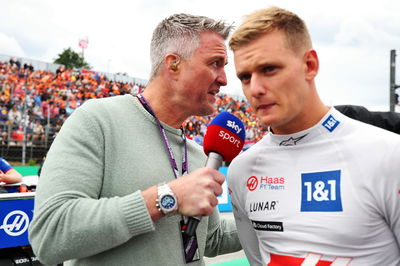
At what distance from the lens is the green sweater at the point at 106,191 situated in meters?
1.46

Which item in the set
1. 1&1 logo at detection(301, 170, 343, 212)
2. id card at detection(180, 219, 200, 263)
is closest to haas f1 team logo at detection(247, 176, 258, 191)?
1&1 logo at detection(301, 170, 343, 212)

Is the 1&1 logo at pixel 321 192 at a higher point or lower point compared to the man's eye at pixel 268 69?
lower

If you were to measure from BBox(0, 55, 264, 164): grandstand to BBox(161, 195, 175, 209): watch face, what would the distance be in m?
12.5

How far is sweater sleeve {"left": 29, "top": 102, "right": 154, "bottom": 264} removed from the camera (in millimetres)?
1446

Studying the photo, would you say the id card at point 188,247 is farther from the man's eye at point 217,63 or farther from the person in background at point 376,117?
the person in background at point 376,117

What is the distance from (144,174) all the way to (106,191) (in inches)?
7.7

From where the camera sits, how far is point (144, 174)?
70.4 inches

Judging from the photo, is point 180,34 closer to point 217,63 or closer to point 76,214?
point 217,63

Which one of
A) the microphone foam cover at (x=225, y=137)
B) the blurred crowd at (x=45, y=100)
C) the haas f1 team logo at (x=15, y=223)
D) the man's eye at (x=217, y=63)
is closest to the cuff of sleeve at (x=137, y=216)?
the microphone foam cover at (x=225, y=137)

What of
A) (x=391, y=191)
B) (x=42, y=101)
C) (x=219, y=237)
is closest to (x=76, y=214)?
(x=219, y=237)

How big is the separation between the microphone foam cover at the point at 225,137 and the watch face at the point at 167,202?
375 mm

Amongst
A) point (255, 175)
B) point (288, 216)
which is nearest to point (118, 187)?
point (255, 175)

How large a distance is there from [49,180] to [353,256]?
1256 millimetres

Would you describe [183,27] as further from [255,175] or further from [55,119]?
[55,119]
